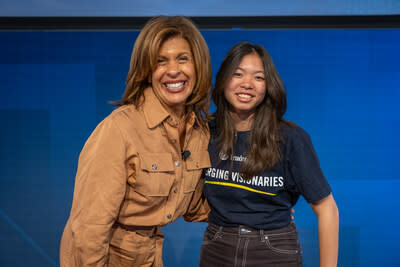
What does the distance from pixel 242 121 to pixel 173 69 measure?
0.44 m

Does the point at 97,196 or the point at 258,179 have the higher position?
the point at 258,179

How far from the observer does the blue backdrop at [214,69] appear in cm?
259

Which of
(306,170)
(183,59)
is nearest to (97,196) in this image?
(183,59)

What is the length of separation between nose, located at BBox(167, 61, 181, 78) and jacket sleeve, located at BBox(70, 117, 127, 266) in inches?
13.1

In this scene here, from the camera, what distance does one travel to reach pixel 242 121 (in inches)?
64.2

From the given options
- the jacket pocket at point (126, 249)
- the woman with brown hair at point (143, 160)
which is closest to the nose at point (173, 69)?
the woman with brown hair at point (143, 160)

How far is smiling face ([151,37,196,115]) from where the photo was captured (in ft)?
4.58

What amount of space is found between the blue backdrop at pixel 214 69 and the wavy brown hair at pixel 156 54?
1.18 m

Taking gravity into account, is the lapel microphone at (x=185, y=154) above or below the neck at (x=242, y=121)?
below

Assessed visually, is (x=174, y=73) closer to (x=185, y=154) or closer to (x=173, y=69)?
(x=173, y=69)

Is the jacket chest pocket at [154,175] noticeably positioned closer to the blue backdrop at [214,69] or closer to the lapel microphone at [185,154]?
the lapel microphone at [185,154]

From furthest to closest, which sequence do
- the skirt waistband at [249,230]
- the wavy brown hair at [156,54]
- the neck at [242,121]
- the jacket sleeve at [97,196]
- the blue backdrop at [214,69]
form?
the blue backdrop at [214,69] → the neck at [242,121] → the skirt waistband at [249,230] → the wavy brown hair at [156,54] → the jacket sleeve at [97,196]

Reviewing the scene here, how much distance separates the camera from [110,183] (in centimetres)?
126

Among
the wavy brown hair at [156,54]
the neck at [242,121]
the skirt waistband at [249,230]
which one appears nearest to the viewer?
the wavy brown hair at [156,54]
